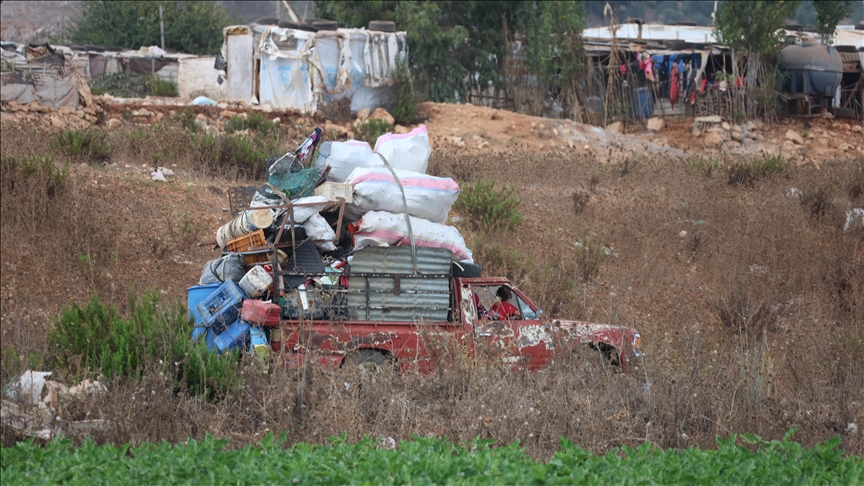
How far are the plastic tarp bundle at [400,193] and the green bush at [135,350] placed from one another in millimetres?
1944

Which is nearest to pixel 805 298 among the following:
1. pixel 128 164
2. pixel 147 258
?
pixel 147 258

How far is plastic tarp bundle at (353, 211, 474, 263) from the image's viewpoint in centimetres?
732

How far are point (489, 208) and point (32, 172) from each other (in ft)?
18.9

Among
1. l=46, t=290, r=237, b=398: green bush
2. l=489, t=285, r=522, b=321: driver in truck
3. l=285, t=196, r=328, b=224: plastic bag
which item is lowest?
l=489, t=285, r=522, b=321: driver in truck

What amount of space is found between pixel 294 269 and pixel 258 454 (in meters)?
2.92

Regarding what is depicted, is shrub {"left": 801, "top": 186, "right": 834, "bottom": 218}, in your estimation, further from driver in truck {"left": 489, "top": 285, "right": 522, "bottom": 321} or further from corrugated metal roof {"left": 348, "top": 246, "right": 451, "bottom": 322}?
corrugated metal roof {"left": 348, "top": 246, "right": 451, "bottom": 322}

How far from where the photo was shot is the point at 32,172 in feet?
34.0

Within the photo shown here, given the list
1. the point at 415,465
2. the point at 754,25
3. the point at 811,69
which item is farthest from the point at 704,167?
the point at 415,465

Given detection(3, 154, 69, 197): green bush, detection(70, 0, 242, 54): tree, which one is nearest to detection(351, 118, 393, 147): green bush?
detection(3, 154, 69, 197): green bush

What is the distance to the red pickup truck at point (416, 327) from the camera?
21.8ft

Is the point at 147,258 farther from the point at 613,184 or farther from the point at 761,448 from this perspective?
the point at 613,184

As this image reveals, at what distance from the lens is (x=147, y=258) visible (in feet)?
33.1

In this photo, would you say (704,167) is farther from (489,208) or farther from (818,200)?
(489,208)

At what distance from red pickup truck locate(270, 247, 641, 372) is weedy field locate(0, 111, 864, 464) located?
313 millimetres
